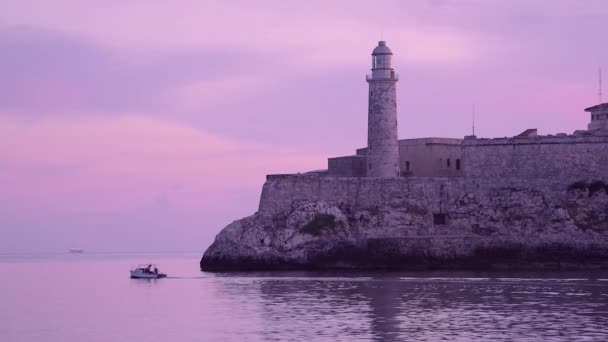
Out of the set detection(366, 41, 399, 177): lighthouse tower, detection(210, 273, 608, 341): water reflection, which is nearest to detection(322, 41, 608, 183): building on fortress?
detection(366, 41, 399, 177): lighthouse tower

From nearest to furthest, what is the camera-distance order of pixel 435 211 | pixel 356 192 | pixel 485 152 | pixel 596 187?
pixel 596 187
pixel 356 192
pixel 435 211
pixel 485 152

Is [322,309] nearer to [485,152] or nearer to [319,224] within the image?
[319,224]

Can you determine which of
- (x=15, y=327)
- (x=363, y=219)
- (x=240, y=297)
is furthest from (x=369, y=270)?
(x=15, y=327)

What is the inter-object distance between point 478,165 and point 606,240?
9.00 m

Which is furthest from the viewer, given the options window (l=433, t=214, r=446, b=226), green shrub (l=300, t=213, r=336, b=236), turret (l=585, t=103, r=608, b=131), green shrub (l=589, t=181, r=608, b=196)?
turret (l=585, t=103, r=608, b=131)

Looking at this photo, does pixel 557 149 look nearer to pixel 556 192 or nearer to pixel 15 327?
pixel 556 192

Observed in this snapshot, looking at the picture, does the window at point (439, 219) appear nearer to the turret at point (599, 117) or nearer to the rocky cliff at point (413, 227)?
the rocky cliff at point (413, 227)

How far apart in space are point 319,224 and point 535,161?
42.9ft

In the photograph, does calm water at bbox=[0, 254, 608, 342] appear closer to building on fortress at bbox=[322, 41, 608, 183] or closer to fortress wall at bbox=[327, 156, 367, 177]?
building on fortress at bbox=[322, 41, 608, 183]

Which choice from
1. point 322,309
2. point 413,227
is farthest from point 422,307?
point 413,227

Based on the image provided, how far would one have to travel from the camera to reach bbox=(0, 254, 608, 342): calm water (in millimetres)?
32688

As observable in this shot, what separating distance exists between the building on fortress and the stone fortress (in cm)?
6

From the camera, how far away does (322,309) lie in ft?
127

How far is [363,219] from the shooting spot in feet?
199
